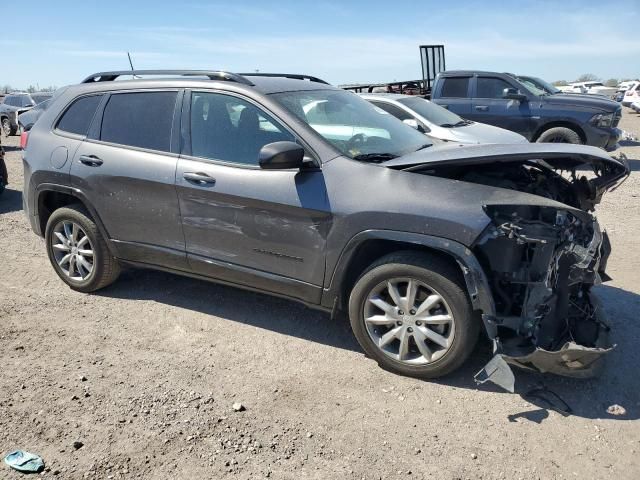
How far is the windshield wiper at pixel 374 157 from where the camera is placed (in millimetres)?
3693

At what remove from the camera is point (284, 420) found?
3.09 m

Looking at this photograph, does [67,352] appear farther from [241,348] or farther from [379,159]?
[379,159]

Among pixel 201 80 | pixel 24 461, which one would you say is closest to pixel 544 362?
pixel 24 461

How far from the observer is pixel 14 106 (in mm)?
19703

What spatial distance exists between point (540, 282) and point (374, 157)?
1368 mm

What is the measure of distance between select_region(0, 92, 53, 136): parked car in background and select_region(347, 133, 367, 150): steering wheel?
747 inches

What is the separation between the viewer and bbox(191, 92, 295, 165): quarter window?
3.80 m

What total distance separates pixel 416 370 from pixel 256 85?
231 cm

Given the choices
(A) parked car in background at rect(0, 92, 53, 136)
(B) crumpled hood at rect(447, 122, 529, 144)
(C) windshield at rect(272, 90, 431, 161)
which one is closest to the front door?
(C) windshield at rect(272, 90, 431, 161)

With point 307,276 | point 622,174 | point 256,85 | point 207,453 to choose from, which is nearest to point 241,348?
point 307,276

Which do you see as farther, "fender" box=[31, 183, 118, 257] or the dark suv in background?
the dark suv in background

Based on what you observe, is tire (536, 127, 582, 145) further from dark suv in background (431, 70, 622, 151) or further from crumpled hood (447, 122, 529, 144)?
crumpled hood (447, 122, 529, 144)

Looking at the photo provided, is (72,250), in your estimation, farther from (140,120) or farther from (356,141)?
(356,141)

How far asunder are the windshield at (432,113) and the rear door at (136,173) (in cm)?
575
